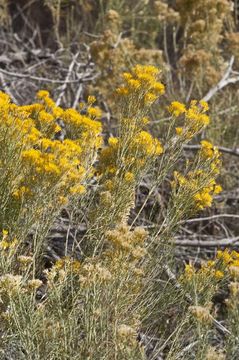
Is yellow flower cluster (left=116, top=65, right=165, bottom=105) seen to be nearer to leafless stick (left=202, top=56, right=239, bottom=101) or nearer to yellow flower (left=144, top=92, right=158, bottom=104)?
yellow flower (left=144, top=92, right=158, bottom=104)

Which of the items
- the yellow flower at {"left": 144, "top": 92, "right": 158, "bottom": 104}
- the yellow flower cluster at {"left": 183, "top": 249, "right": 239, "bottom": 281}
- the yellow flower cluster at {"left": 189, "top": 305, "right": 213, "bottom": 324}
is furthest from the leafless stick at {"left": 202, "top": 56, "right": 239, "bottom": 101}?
the yellow flower cluster at {"left": 189, "top": 305, "right": 213, "bottom": 324}

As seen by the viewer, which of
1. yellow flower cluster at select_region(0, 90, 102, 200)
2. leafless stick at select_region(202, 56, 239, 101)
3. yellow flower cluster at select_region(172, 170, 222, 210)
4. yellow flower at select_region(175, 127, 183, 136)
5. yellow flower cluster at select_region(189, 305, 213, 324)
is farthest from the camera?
leafless stick at select_region(202, 56, 239, 101)

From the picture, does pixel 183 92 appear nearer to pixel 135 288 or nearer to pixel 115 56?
pixel 115 56

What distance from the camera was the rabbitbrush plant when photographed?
2135 mm

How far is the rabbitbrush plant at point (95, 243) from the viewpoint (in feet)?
7.00

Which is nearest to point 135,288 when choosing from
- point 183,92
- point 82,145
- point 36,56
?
point 82,145

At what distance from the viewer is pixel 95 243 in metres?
2.57

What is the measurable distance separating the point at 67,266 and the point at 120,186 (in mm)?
381

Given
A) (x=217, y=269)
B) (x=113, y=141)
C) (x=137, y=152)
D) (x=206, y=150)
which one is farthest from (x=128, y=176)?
(x=217, y=269)

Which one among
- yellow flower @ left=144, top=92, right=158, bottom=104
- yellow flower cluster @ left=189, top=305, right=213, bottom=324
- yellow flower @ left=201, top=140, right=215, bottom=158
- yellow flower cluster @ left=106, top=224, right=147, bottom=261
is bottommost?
yellow flower cluster @ left=189, top=305, right=213, bottom=324

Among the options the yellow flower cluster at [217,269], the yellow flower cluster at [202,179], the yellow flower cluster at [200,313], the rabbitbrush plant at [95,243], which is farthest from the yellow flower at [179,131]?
the yellow flower cluster at [200,313]

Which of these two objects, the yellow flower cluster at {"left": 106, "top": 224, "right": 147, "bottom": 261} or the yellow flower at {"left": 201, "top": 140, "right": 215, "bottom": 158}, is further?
the yellow flower at {"left": 201, "top": 140, "right": 215, "bottom": 158}

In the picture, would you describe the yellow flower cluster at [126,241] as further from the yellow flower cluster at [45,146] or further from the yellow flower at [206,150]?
the yellow flower at [206,150]

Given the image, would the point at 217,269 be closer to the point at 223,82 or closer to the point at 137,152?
the point at 137,152
